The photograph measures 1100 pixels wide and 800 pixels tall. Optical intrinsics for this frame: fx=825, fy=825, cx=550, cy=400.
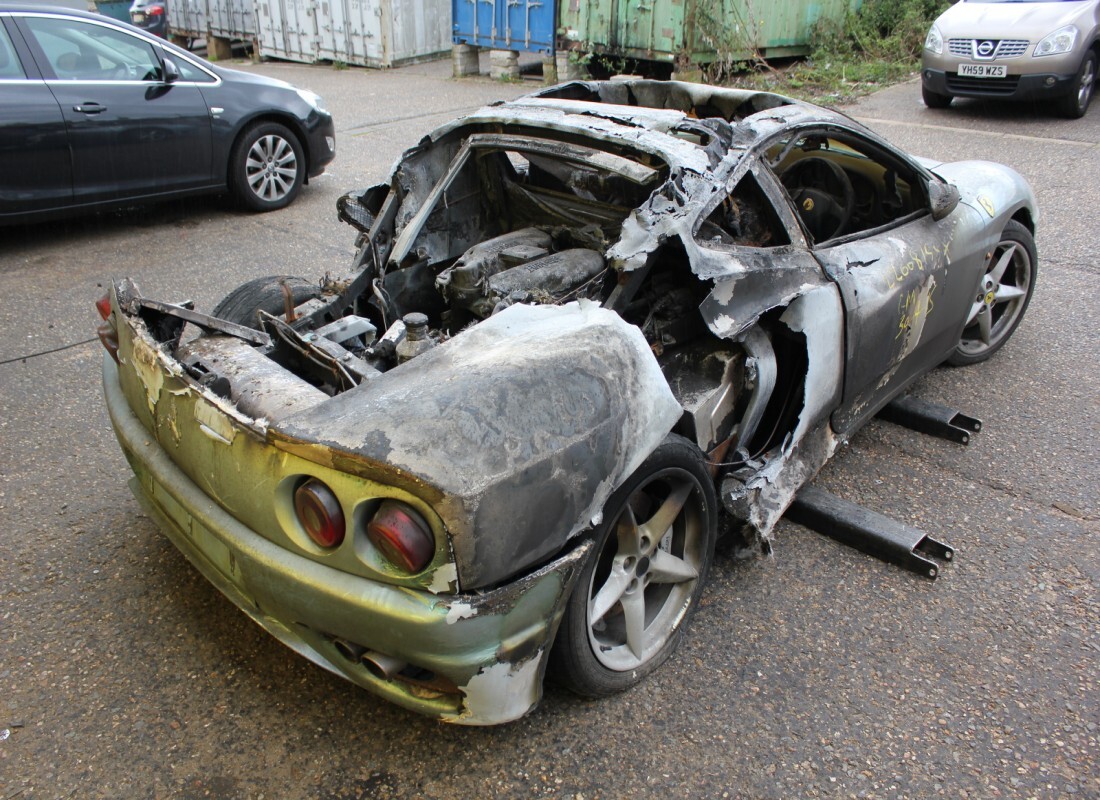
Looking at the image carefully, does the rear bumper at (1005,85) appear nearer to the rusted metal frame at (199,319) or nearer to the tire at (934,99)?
the tire at (934,99)

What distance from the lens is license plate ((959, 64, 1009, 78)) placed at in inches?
350

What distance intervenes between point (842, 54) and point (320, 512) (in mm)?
13077

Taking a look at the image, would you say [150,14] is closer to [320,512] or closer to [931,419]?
[931,419]

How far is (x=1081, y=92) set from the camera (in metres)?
9.10

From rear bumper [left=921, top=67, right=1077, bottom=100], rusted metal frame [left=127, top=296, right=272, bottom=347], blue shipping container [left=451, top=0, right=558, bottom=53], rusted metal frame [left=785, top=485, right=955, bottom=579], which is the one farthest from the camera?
blue shipping container [left=451, top=0, right=558, bottom=53]

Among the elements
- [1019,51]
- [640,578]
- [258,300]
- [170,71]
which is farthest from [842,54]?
[640,578]

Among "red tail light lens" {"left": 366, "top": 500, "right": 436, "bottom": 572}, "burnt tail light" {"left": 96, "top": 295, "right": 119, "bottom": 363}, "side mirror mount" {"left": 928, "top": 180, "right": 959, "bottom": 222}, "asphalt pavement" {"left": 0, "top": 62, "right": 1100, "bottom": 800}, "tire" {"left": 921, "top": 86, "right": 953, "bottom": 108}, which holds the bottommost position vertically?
"asphalt pavement" {"left": 0, "top": 62, "right": 1100, "bottom": 800}

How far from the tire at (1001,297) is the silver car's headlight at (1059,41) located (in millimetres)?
5667

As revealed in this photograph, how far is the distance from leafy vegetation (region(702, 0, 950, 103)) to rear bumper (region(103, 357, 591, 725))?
1038cm

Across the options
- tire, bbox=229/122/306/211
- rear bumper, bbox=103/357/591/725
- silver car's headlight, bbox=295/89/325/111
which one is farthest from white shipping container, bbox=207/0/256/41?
rear bumper, bbox=103/357/591/725

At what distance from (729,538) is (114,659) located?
2.17m

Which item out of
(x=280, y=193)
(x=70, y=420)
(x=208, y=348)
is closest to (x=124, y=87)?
(x=280, y=193)

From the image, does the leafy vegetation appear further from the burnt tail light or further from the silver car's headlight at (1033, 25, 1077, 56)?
the burnt tail light

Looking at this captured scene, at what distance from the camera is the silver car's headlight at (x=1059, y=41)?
8.58 m
